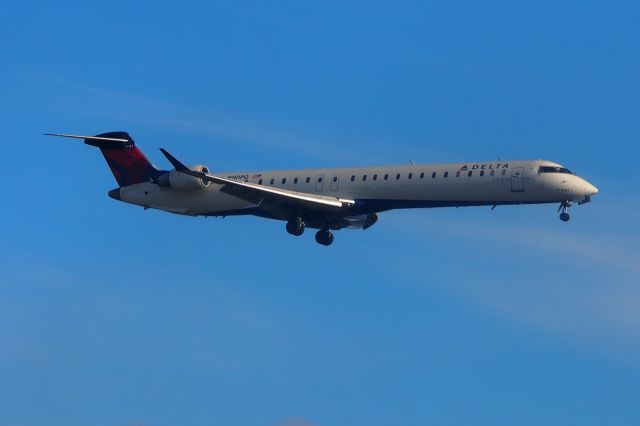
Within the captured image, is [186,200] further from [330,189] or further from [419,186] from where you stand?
[419,186]

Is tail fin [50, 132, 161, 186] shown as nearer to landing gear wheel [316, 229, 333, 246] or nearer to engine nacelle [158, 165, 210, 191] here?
engine nacelle [158, 165, 210, 191]

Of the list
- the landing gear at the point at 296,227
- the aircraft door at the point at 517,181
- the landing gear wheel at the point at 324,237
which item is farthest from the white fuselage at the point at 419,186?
the landing gear wheel at the point at 324,237

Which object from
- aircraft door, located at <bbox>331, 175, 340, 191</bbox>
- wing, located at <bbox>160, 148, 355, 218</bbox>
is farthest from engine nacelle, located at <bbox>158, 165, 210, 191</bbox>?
aircraft door, located at <bbox>331, 175, 340, 191</bbox>

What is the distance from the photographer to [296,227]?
55.7 meters

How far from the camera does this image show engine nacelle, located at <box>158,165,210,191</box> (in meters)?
56.9

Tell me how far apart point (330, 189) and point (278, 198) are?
223 cm

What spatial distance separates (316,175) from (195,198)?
5.38m

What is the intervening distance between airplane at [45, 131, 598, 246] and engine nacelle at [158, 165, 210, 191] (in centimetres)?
4

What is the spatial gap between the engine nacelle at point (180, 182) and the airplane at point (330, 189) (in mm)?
41

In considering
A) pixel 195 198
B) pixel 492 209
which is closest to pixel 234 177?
pixel 195 198

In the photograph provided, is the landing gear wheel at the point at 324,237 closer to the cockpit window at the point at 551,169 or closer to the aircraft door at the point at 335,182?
the aircraft door at the point at 335,182

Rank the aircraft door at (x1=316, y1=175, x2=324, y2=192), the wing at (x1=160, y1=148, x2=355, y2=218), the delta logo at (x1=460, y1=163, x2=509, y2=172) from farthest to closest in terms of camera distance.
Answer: the aircraft door at (x1=316, y1=175, x2=324, y2=192) → the wing at (x1=160, y1=148, x2=355, y2=218) → the delta logo at (x1=460, y1=163, x2=509, y2=172)

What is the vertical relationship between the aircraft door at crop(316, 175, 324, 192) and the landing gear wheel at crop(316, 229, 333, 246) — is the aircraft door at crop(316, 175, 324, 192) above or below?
above

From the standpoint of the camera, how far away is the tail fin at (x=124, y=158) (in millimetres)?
59938
